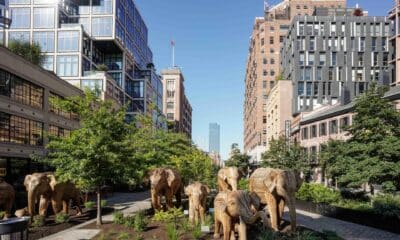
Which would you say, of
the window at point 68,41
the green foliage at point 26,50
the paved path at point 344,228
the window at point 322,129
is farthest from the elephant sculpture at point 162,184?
the window at point 68,41

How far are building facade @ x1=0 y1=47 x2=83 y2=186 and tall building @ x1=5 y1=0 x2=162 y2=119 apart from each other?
2186 centimetres

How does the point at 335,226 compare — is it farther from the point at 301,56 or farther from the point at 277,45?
the point at 277,45

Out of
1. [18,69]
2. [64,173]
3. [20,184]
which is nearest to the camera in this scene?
[64,173]

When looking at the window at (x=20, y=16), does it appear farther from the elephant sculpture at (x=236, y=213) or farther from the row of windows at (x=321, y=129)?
the elephant sculpture at (x=236, y=213)

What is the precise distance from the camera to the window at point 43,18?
7044 centimetres

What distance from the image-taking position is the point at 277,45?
11200cm

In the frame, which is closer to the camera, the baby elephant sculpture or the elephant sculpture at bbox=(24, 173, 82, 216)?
the baby elephant sculpture

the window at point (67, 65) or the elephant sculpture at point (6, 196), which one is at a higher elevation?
the window at point (67, 65)

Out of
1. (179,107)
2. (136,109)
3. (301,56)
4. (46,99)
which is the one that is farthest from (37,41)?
(179,107)

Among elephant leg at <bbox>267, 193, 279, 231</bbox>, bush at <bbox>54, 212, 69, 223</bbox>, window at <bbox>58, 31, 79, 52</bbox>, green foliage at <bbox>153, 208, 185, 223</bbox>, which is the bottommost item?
bush at <bbox>54, 212, 69, 223</bbox>

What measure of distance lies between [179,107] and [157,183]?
118661 millimetres

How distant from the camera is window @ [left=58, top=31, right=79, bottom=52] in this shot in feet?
228

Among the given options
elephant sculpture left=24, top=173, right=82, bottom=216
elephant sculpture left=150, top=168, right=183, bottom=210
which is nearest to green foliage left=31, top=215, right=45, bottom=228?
elephant sculpture left=24, top=173, right=82, bottom=216

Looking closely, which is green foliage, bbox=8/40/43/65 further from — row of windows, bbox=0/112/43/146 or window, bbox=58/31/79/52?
row of windows, bbox=0/112/43/146
